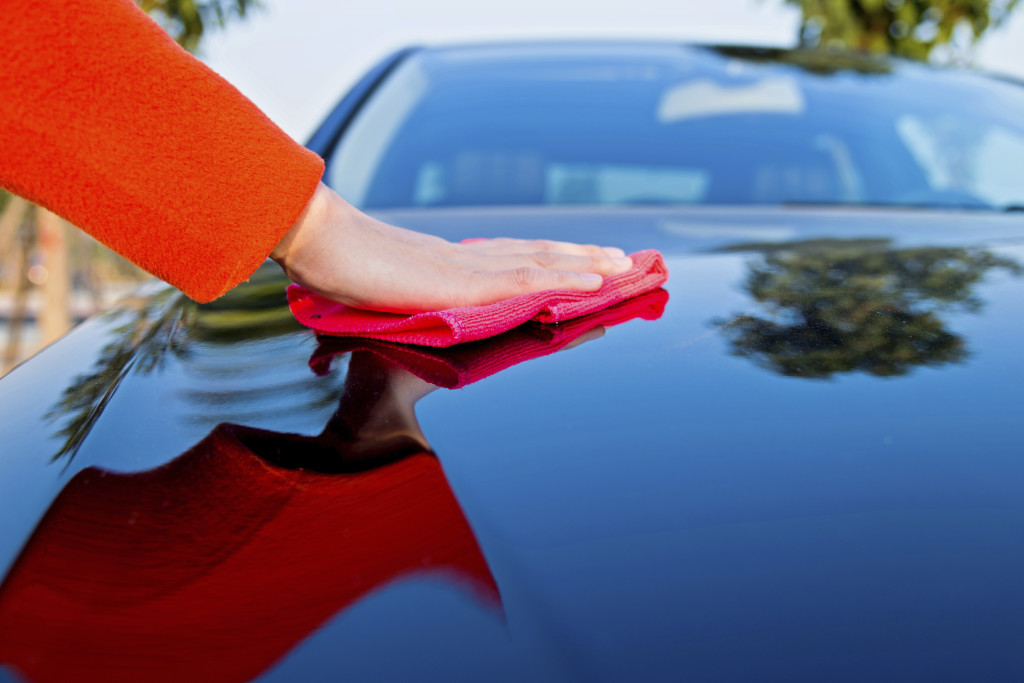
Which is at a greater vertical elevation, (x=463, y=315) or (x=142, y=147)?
(x=142, y=147)

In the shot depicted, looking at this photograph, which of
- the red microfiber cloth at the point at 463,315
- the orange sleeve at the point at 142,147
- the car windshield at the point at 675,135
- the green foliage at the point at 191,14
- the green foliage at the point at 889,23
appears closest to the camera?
the orange sleeve at the point at 142,147

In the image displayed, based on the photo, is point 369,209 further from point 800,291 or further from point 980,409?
point 980,409

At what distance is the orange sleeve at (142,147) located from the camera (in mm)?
832

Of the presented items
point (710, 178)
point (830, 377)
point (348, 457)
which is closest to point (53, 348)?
point (348, 457)

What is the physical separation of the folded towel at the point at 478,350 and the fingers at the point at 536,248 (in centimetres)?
15

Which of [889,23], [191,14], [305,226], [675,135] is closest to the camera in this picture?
[305,226]

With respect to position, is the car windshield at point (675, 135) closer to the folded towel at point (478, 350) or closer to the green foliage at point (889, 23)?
the folded towel at point (478, 350)

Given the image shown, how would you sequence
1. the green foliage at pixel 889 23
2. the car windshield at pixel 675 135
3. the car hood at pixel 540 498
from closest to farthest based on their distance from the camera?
the car hood at pixel 540 498 → the car windshield at pixel 675 135 → the green foliage at pixel 889 23

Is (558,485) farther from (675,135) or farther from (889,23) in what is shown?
(889,23)

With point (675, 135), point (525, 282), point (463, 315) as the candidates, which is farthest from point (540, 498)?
point (675, 135)

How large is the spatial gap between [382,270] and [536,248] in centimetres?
25

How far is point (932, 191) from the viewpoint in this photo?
1938 millimetres

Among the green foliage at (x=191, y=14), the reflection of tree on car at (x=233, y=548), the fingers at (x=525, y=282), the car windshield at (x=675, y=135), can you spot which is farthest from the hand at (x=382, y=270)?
the green foliage at (x=191, y=14)

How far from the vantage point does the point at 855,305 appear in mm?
1086
